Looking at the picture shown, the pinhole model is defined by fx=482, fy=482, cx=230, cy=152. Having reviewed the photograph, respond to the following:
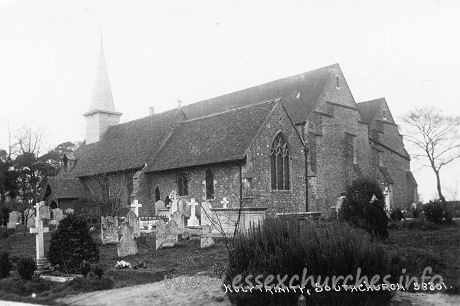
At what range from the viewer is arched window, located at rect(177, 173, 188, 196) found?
3086 cm

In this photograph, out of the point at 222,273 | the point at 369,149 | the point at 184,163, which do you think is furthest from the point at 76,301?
the point at 369,149

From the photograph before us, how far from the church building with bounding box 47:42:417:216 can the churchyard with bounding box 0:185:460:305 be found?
20.0ft

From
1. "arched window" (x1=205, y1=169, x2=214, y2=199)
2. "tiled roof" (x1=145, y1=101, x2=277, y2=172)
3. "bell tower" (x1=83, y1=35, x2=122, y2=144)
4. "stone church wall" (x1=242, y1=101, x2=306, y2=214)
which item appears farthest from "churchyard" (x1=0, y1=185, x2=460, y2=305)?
"bell tower" (x1=83, y1=35, x2=122, y2=144)

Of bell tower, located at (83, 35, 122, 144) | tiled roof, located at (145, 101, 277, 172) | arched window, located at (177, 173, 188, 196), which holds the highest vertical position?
bell tower, located at (83, 35, 122, 144)

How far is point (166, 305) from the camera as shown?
968 cm

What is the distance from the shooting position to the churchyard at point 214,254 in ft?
29.8

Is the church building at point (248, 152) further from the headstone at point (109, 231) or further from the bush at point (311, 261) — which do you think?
the bush at point (311, 261)

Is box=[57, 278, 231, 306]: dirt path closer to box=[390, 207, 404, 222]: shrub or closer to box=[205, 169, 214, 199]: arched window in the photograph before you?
box=[205, 169, 214, 199]: arched window

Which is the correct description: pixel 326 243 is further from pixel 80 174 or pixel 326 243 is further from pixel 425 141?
pixel 425 141

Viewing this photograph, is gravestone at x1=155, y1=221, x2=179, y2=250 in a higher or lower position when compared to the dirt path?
higher

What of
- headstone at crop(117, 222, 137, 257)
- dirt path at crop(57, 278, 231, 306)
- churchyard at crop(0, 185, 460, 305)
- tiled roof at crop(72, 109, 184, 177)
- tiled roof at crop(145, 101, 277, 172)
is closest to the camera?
churchyard at crop(0, 185, 460, 305)

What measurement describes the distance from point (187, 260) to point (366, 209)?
6.15 metres

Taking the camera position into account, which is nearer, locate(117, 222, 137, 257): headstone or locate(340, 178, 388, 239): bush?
locate(340, 178, 388, 239): bush

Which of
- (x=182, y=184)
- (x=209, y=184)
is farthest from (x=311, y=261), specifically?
(x=182, y=184)
